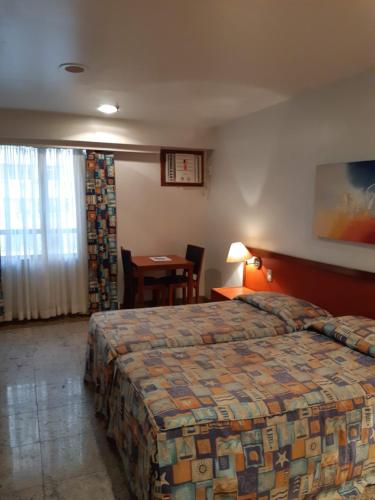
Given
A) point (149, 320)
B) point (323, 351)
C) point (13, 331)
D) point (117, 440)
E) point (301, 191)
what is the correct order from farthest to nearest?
point (13, 331), point (301, 191), point (149, 320), point (323, 351), point (117, 440)

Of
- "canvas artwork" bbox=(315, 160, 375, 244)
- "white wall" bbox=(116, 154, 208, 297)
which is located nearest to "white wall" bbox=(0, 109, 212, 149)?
"white wall" bbox=(116, 154, 208, 297)

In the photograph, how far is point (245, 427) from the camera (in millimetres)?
1664

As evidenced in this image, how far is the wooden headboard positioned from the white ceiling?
4.79ft

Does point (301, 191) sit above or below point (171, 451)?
above

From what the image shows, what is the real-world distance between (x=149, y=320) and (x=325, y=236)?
155 cm

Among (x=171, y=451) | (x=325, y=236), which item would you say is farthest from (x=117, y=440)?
(x=325, y=236)

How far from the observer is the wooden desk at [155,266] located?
14.2 feet

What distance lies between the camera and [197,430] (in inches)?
63.3

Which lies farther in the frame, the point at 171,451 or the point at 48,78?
the point at 48,78

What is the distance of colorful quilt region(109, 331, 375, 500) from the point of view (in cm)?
158

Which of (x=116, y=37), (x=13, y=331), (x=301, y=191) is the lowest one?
(x=13, y=331)

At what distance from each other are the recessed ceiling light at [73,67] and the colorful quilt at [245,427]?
196 centimetres

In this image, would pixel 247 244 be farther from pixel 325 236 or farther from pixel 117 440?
pixel 117 440

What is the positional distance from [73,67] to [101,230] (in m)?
2.25
